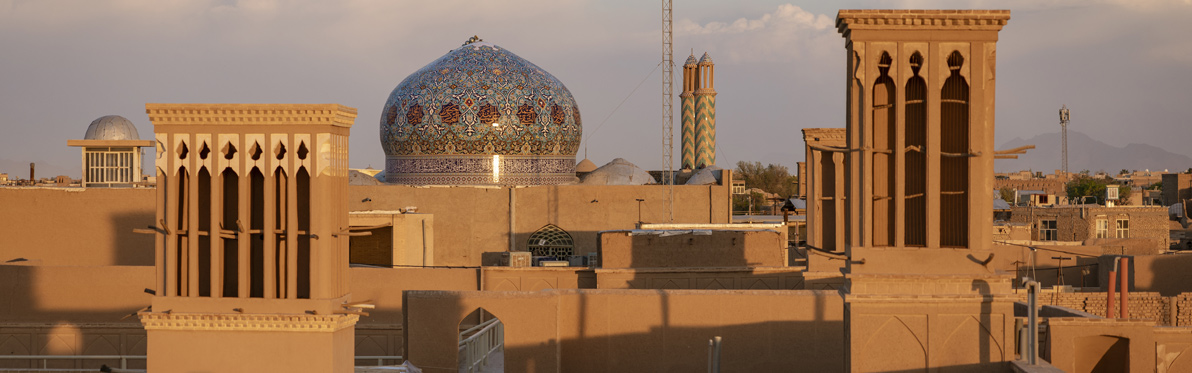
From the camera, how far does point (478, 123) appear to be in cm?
2169

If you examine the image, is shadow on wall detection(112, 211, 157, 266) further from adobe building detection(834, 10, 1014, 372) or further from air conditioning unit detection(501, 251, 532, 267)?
adobe building detection(834, 10, 1014, 372)

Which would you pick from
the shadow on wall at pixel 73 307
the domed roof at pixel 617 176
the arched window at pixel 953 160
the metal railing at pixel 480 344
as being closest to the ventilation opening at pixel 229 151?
the metal railing at pixel 480 344

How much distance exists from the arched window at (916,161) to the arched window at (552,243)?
12.7 meters

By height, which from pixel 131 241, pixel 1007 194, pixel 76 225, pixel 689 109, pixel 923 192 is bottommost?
pixel 131 241

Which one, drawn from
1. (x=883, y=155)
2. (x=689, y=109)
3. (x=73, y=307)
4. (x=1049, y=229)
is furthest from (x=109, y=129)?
(x=1049, y=229)

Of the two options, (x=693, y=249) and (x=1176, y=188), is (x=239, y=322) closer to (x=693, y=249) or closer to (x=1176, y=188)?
(x=693, y=249)

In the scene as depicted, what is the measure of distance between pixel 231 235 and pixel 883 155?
4.91 m

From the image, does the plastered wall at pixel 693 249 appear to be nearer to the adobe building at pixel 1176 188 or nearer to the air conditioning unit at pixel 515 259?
the air conditioning unit at pixel 515 259

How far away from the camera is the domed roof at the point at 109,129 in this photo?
20.6 metres

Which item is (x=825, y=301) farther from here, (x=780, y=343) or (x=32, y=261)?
(x=32, y=261)

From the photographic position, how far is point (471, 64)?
2202 centimetres

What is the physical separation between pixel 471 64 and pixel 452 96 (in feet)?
2.53

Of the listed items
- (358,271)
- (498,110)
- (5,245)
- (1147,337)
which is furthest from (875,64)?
(5,245)

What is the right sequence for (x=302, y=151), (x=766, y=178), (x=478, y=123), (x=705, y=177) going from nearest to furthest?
(x=302, y=151), (x=478, y=123), (x=705, y=177), (x=766, y=178)
